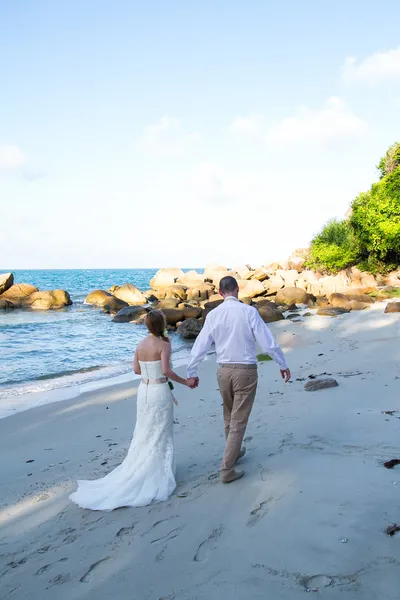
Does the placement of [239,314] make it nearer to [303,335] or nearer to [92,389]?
[92,389]

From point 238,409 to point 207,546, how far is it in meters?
1.29

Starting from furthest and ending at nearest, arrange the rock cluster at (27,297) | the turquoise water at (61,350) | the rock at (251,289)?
1. the rock cluster at (27,297)
2. the rock at (251,289)
3. the turquoise water at (61,350)

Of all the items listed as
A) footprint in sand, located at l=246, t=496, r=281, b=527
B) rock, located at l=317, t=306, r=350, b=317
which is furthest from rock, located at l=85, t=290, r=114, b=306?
footprint in sand, located at l=246, t=496, r=281, b=527

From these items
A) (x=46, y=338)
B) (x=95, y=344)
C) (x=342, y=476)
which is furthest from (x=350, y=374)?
(x=46, y=338)

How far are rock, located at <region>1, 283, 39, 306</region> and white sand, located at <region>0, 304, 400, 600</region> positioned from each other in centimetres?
2959

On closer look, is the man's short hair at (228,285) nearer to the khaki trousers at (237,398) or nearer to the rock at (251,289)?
the khaki trousers at (237,398)

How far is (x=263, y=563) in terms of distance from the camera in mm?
3145

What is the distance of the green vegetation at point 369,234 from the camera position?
2975 cm

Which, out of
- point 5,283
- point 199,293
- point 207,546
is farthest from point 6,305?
point 207,546

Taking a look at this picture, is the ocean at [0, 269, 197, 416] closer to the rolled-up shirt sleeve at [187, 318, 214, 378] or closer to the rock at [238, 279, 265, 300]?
the rolled-up shirt sleeve at [187, 318, 214, 378]

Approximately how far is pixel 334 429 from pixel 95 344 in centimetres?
1363

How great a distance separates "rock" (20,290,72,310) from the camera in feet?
111

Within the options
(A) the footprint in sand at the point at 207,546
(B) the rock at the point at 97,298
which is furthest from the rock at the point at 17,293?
(A) the footprint in sand at the point at 207,546

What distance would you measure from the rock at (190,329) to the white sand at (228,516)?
11.1 meters
